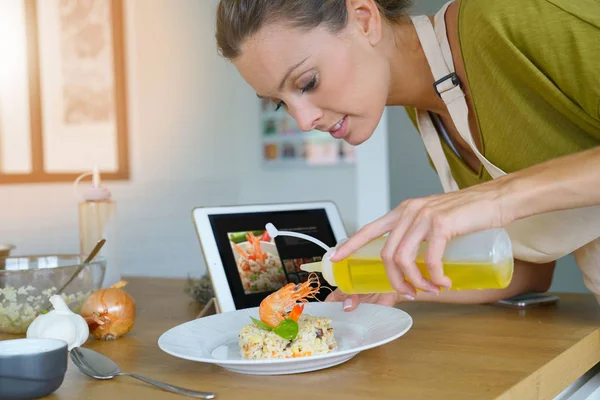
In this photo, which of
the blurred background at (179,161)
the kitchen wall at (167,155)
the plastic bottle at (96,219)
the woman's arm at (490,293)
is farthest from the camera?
the kitchen wall at (167,155)

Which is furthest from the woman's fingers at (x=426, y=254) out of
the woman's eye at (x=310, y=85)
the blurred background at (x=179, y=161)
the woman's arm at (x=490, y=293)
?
the blurred background at (x=179, y=161)

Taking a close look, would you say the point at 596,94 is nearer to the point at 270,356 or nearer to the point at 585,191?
the point at 585,191

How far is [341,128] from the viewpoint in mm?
1315

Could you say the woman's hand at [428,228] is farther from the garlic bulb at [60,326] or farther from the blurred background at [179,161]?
the blurred background at [179,161]

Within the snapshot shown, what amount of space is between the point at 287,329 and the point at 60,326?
353 mm

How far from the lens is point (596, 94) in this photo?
1041 millimetres

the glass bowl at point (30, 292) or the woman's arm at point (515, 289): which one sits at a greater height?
the glass bowl at point (30, 292)

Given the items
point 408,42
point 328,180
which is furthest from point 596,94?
point 328,180

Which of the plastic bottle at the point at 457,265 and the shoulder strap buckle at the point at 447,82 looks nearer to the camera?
the plastic bottle at the point at 457,265

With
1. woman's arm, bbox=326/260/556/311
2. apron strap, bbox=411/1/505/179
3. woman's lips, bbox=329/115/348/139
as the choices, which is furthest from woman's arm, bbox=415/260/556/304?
woman's lips, bbox=329/115/348/139

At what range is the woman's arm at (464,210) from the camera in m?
0.86

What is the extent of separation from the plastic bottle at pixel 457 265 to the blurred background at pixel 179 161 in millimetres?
1915

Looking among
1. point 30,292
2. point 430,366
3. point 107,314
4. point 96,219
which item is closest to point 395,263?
point 430,366

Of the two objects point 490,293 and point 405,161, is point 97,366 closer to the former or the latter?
point 490,293
